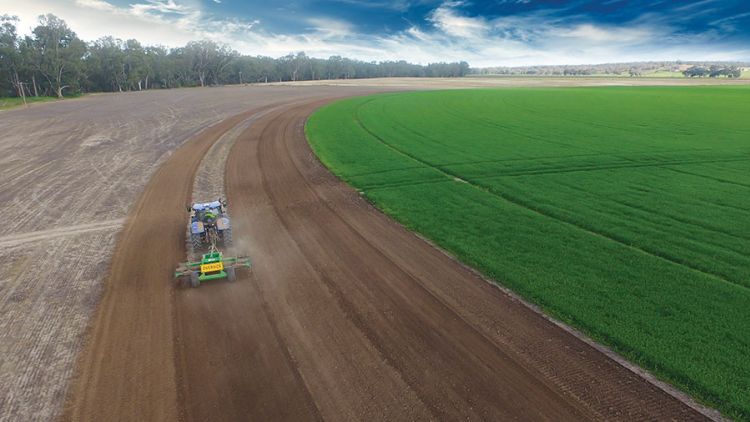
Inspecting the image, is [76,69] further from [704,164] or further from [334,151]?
[704,164]

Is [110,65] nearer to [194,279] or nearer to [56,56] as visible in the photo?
[56,56]

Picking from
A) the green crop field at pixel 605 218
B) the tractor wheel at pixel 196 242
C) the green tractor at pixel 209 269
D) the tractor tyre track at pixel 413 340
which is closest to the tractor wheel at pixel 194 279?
the green tractor at pixel 209 269

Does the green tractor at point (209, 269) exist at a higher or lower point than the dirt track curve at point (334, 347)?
higher

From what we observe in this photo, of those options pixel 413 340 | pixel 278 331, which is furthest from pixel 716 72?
pixel 278 331

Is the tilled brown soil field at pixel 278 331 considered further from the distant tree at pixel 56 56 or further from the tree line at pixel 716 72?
the tree line at pixel 716 72

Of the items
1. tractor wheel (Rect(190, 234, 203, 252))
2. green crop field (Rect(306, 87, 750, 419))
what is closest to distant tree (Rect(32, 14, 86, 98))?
green crop field (Rect(306, 87, 750, 419))

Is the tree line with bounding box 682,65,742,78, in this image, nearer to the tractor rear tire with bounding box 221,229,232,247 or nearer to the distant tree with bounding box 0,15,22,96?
the tractor rear tire with bounding box 221,229,232,247
